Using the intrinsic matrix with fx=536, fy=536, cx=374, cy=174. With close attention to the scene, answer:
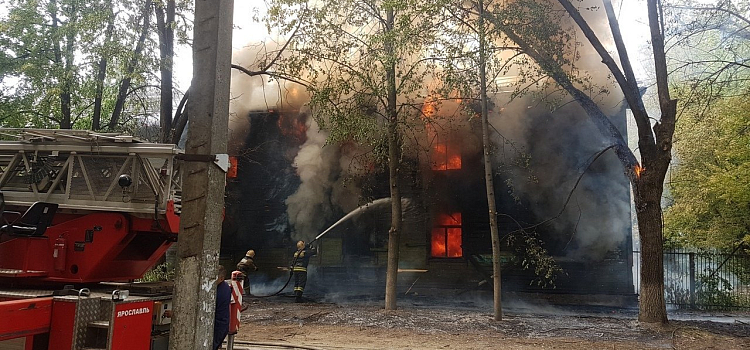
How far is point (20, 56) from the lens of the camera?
1395 centimetres

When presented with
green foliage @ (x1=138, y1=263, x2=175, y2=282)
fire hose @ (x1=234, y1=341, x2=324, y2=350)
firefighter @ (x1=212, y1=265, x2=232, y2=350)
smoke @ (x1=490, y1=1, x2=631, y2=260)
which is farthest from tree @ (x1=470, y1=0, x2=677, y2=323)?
green foliage @ (x1=138, y1=263, x2=175, y2=282)

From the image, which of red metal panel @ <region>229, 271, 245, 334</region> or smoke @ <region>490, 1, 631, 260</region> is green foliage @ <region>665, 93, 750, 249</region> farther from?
red metal panel @ <region>229, 271, 245, 334</region>

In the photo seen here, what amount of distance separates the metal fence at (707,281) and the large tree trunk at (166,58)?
48.0 ft

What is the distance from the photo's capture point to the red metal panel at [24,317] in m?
3.75

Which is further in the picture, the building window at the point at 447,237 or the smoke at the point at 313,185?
the smoke at the point at 313,185

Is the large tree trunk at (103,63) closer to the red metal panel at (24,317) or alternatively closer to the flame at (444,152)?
the flame at (444,152)

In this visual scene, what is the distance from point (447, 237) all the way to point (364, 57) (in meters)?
7.93

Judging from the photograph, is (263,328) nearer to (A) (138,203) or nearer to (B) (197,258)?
(A) (138,203)

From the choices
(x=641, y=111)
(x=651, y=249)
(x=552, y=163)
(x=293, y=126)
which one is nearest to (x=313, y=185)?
(x=293, y=126)

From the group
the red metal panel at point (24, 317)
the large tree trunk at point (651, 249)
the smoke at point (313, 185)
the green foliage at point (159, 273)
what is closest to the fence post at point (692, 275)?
the large tree trunk at point (651, 249)

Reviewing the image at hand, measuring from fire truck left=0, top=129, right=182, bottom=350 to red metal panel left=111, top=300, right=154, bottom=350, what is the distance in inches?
8.0

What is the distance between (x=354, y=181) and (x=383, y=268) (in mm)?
3159

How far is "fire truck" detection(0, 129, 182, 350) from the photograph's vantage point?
5082 mm

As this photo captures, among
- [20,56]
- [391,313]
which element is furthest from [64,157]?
[20,56]
